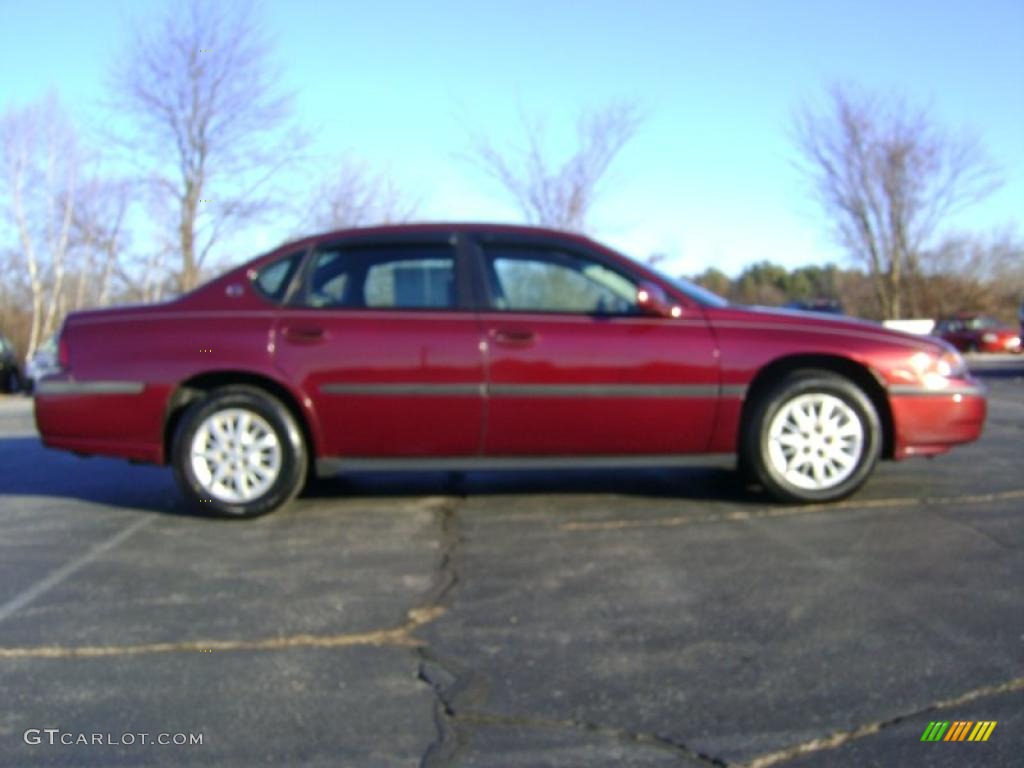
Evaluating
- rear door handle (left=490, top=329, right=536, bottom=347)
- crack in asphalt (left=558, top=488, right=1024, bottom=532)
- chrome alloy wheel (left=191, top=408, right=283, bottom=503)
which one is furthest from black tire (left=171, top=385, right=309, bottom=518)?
crack in asphalt (left=558, top=488, right=1024, bottom=532)

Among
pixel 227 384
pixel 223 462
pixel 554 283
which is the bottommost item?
pixel 223 462

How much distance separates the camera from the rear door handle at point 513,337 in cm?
498

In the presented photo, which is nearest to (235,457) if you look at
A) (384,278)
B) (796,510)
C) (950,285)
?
(384,278)

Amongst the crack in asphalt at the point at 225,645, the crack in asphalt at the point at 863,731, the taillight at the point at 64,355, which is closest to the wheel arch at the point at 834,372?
the crack in asphalt at the point at 863,731

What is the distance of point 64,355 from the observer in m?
5.17

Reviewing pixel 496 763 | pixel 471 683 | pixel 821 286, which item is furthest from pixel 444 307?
pixel 821 286

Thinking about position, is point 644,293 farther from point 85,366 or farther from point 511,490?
point 85,366

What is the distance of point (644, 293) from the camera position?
16.4 ft

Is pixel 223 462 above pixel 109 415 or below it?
below

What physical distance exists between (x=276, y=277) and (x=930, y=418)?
3628mm

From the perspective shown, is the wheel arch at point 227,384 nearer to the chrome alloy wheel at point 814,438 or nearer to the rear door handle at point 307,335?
the rear door handle at point 307,335

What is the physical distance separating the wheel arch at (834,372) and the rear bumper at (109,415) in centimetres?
313

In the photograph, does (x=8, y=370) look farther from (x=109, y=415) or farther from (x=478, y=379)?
(x=478, y=379)

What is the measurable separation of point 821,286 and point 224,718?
5928 centimetres
